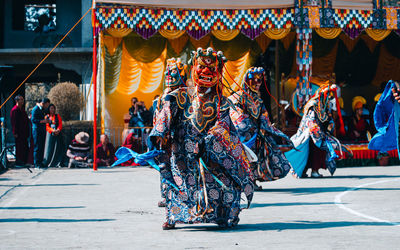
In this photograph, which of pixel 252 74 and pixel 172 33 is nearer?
pixel 252 74

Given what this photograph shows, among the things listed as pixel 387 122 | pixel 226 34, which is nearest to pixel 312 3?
pixel 226 34

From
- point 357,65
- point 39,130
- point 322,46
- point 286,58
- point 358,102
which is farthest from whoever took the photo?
point 357,65

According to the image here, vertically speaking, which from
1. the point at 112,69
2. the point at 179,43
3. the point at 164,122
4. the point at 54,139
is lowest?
the point at 54,139

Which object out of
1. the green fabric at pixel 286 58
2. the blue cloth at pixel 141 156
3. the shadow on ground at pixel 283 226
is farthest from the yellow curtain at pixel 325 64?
the shadow on ground at pixel 283 226

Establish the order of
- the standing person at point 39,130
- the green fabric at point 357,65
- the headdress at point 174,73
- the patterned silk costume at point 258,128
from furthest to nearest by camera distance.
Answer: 1. the green fabric at point 357,65
2. the standing person at point 39,130
3. the patterned silk costume at point 258,128
4. the headdress at point 174,73

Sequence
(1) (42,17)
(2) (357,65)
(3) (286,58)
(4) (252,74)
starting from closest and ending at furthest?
(4) (252,74), (3) (286,58), (2) (357,65), (1) (42,17)

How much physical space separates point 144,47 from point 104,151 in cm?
337

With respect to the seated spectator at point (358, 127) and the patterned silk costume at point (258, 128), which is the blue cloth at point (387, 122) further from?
the seated spectator at point (358, 127)

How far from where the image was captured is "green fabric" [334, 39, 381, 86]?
2220 centimetres

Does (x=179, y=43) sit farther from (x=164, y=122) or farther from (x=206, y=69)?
(x=164, y=122)

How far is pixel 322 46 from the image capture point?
21500 mm

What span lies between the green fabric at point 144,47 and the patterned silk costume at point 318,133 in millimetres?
6626

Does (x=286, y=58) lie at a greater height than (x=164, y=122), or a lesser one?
greater

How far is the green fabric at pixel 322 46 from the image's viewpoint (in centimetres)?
2136
